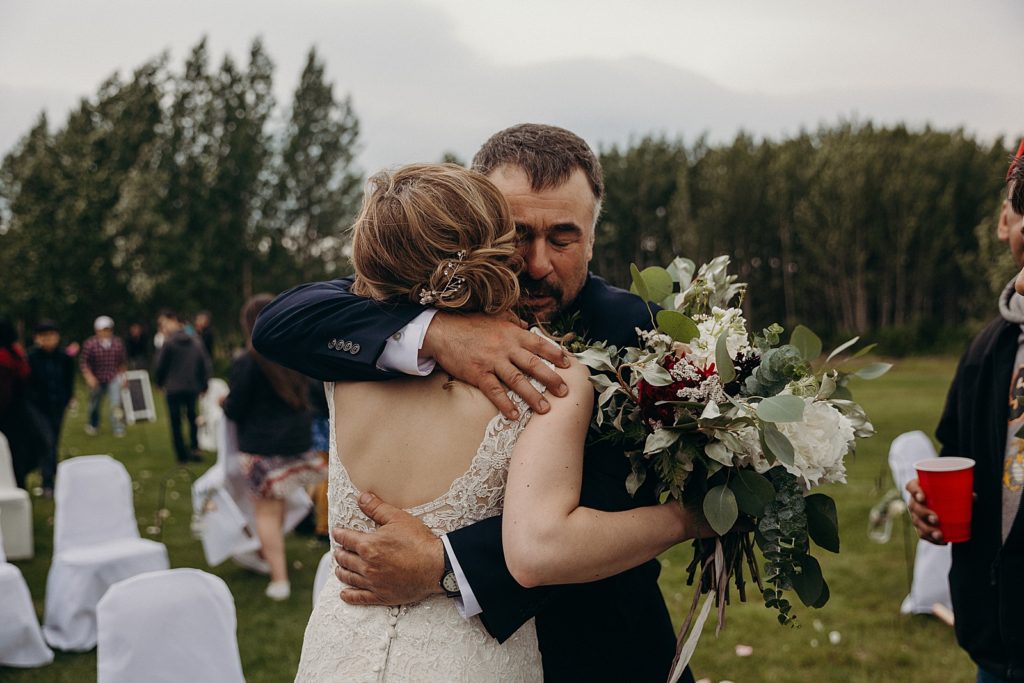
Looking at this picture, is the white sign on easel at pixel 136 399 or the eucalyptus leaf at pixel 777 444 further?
the white sign on easel at pixel 136 399

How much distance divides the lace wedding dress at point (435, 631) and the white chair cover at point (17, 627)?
444 cm

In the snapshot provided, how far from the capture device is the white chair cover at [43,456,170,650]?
20.6 feet

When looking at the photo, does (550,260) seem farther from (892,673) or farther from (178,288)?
(178,288)

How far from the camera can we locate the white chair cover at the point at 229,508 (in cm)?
753

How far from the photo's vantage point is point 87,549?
675cm

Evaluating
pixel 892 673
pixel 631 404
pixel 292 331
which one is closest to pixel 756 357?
pixel 631 404

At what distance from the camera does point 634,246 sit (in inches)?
1820

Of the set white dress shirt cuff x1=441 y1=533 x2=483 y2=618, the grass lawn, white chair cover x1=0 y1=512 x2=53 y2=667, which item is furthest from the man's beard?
white chair cover x1=0 y1=512 x2=53 y2=667

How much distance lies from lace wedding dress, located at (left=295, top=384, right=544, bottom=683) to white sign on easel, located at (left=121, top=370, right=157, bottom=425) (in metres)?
17.0

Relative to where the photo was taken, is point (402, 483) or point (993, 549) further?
point (993, 549)

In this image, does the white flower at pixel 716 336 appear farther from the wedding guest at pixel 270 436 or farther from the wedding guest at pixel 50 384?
the wedding guest at pixel 50 384

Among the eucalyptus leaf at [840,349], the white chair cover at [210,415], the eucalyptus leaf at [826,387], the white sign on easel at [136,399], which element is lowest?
the white sign on easel at [136,399]

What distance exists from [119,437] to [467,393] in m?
16.1

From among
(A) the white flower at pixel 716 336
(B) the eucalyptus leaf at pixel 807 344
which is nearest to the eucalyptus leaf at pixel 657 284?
(A) the white flower at pixel 716 336
